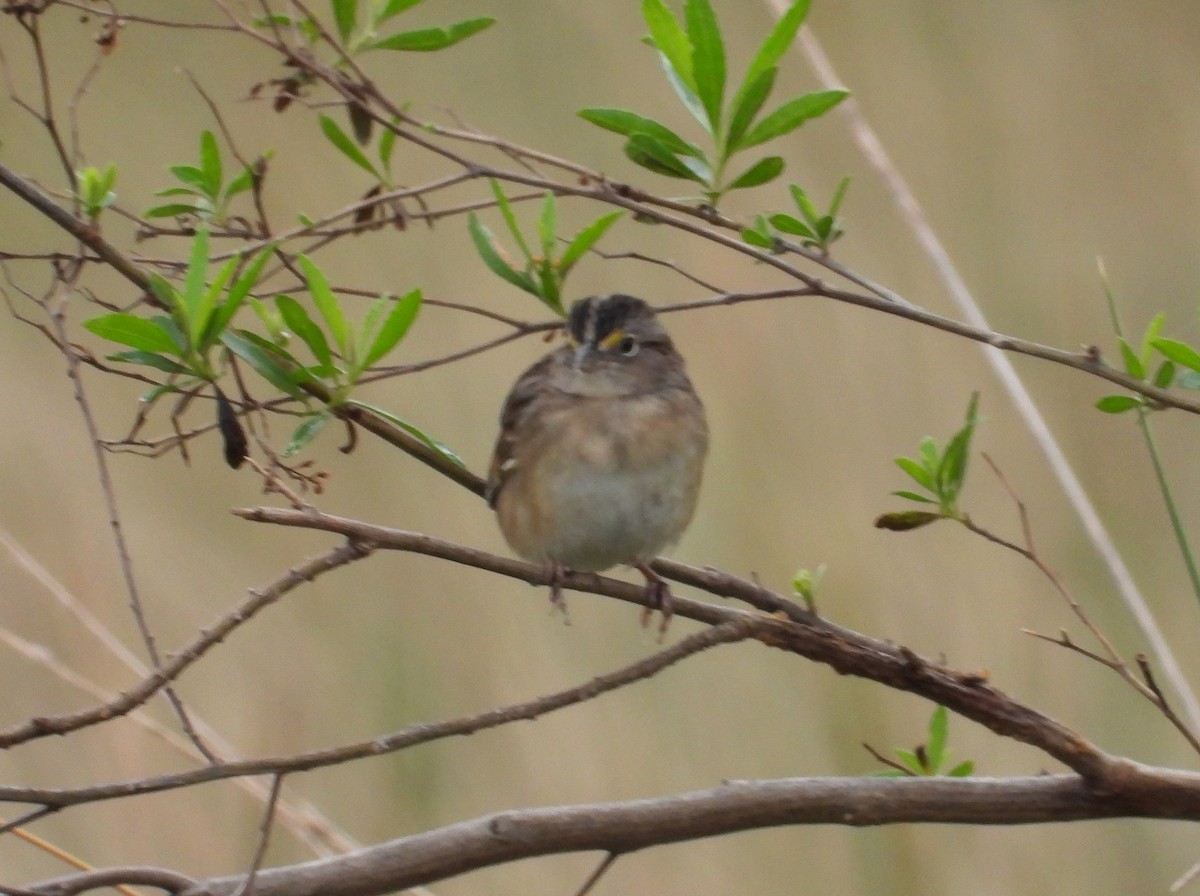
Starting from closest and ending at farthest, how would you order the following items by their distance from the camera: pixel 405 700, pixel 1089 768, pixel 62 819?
pixel 1089 768 < pixel 62 819 < pixel 405 700

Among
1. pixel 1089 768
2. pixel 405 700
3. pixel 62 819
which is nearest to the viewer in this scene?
pixel 1089 768

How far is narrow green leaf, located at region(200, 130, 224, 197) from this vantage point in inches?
45.6

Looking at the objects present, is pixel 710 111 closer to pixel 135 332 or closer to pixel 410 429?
pixel 410 429

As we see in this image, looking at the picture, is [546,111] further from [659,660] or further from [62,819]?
[659,660]

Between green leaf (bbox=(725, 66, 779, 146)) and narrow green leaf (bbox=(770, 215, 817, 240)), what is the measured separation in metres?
0.07

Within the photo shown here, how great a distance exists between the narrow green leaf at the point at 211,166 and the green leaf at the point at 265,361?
24 cm

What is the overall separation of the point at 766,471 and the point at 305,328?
5.54 ft

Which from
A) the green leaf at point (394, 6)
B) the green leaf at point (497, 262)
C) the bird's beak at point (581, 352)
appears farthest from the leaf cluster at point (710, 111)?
the bird's beak at point (581, 352)

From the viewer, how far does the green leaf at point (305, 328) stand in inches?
38.1

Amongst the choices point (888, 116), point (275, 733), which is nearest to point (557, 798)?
point (275, 733)

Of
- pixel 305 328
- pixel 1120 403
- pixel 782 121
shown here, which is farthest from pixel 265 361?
pixel 1120 403

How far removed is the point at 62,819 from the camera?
2287 millimetres

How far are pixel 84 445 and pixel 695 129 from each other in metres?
1.27

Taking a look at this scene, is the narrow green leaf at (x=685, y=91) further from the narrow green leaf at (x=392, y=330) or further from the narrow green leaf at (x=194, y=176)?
the narrow green leaf at (x=194, y=176)
